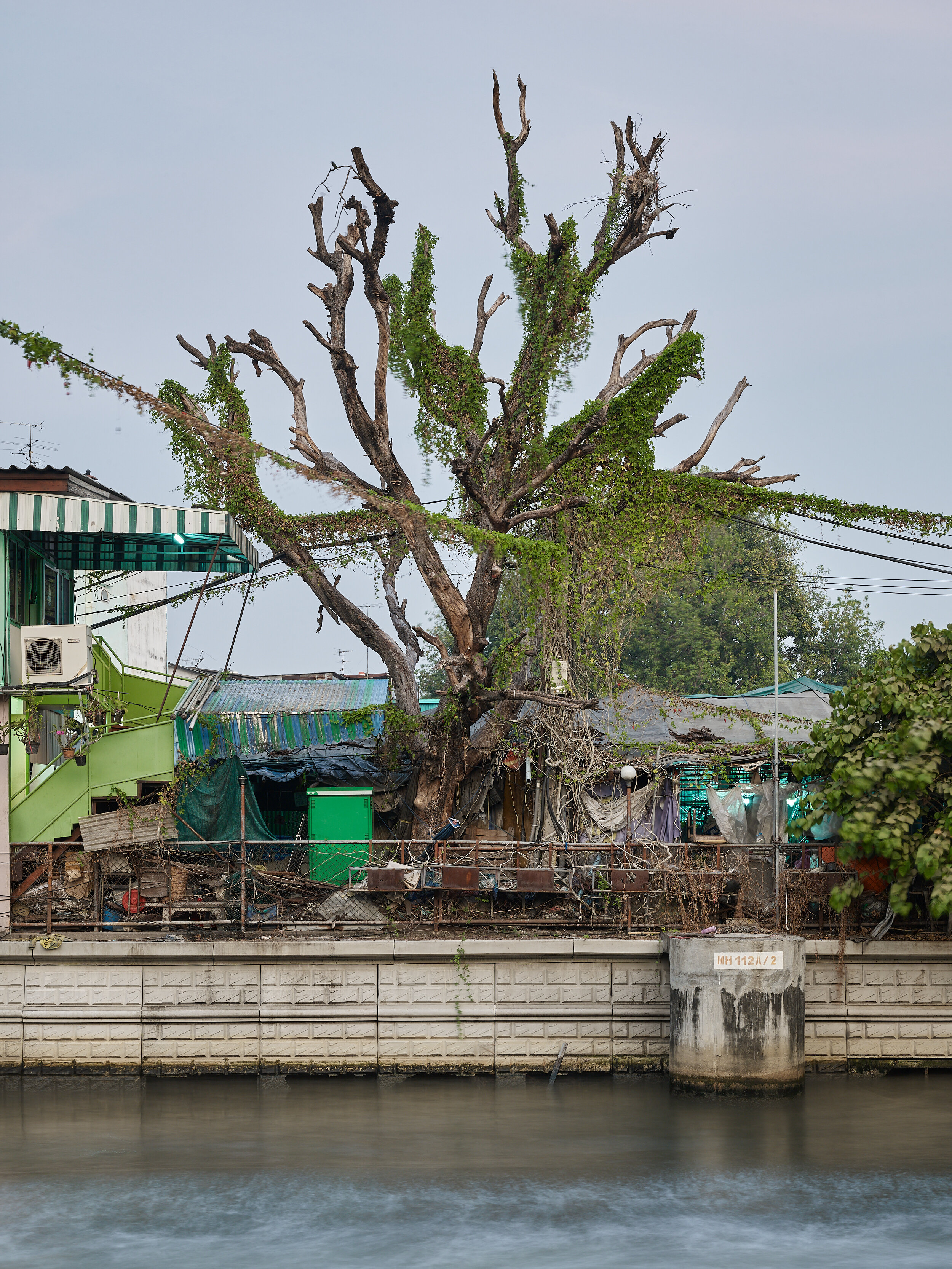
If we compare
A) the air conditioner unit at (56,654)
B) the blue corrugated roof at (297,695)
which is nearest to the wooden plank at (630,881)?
the blue corrugated roof at (297,695)

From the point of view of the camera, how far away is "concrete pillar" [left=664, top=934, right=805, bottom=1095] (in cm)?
1536

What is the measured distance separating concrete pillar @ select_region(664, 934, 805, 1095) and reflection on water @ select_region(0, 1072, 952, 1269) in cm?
33

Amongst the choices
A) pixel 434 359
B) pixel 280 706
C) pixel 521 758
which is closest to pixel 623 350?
pixel 434 359

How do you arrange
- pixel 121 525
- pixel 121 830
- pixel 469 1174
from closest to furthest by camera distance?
pixel 469 1174 < pixel 121 830 < pixel 121 525

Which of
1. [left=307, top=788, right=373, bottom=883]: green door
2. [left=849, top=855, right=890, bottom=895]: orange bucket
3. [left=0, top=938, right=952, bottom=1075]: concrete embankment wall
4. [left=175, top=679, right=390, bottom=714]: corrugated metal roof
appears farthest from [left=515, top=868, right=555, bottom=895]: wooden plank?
[left=175, top=679, right=390, bottom=714]: corrugated metal roof

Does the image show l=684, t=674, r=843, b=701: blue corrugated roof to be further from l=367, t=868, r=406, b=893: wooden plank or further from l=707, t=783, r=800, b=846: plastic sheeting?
l=367, t=868, r=406, b=893: wooden plank

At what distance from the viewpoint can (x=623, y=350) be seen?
869 inches

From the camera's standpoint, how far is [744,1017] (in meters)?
15.4

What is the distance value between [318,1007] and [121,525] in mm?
7593

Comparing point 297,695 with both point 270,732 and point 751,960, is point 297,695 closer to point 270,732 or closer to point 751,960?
point 270,732

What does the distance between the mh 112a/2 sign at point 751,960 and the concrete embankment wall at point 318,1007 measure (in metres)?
1.46

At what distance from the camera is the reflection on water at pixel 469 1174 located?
11562 mm

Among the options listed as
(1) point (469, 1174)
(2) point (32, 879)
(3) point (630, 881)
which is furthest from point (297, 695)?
(1) point (469, 1174)

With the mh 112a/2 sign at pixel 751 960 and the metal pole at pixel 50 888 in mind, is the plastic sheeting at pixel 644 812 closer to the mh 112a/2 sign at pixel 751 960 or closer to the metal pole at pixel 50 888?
the mh 112a/2 sign at pixel 751 960
